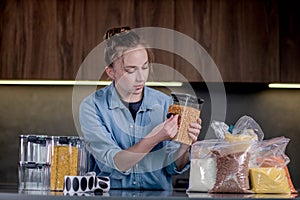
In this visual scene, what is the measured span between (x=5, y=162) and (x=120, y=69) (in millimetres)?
1383

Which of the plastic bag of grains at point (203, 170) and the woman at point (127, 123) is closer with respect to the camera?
the plastic bag of grains at point (203, 170)

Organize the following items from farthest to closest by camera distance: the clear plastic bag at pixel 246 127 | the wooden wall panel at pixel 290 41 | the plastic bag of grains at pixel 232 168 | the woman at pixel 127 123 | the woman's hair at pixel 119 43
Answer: the wooden wall panel at pixel 290 41
the woman's hair at pixel 119 43
the woman at pixel 127 123
the clear plastic bag at pixel 246 127
the plastic bag of grains at pixel 232 168

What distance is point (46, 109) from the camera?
320cm

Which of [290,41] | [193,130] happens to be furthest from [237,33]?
[193,130]

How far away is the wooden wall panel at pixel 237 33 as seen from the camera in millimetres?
2988

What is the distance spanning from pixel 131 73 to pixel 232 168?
0.63m

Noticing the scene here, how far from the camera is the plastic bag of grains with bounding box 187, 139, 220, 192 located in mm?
1517

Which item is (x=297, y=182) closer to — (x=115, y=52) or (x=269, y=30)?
(x=269, y=30)

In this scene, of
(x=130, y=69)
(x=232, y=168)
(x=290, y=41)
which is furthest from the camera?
(x=290, y=41)

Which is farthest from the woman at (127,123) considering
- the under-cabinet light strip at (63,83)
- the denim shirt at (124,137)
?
the under-cabinet light strip at (63,83)

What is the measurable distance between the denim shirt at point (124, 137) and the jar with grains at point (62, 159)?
0.20m

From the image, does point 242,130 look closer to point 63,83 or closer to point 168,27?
point 168,27

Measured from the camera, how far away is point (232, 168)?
1.48 meters

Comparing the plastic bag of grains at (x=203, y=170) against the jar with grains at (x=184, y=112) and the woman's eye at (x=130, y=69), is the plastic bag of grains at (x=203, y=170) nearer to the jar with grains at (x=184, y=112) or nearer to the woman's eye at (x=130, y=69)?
the jar with grains at (x=184, y=112)
